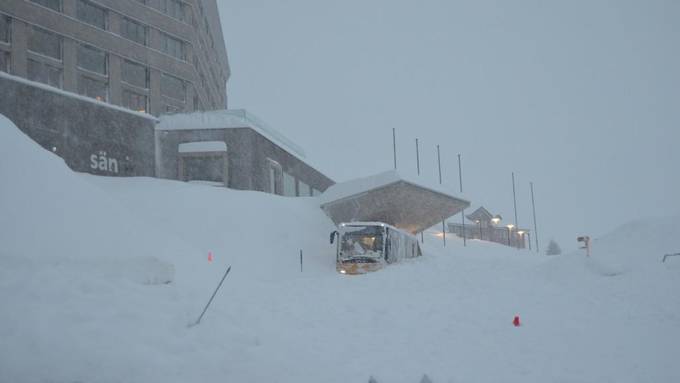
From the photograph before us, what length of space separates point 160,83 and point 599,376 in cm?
3729

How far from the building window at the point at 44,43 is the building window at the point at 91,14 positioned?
2.43 meters

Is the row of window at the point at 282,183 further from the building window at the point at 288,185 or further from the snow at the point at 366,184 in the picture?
the snow at the point at 366,184

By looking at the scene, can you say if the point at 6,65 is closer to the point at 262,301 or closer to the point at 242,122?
the point at 242,122

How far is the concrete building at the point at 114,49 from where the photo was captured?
98.3 feet

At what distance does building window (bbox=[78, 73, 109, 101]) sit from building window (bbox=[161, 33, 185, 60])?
5.96 meters

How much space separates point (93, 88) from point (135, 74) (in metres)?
3.37

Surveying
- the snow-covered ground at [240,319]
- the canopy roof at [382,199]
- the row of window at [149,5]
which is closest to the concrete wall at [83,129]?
→ the canopy roof at [382,199]

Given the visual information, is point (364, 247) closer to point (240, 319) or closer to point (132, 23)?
point (240, 319)

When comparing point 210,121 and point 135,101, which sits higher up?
point 135,101

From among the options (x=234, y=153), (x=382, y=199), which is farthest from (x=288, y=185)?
(x=382, y=199)

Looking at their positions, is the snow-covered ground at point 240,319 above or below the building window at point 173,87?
below

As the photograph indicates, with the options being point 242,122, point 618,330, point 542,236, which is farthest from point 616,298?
point 542,236

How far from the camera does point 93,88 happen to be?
111ft

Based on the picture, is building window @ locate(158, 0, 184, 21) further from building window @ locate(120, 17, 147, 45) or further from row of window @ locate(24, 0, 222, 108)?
building window @ locate(120, 17, 147, 45)
